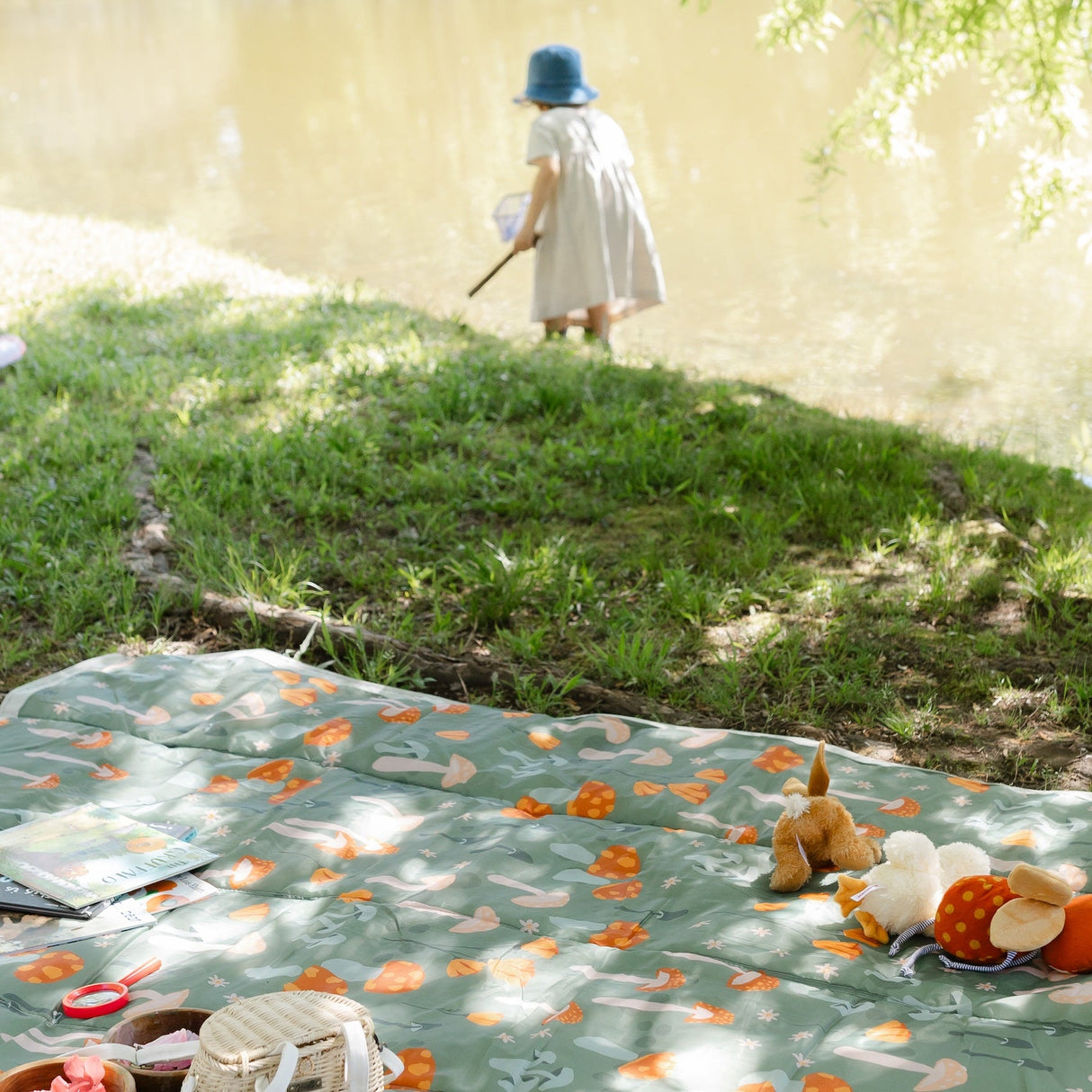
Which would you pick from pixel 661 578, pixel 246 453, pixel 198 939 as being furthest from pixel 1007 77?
pixel 198 939

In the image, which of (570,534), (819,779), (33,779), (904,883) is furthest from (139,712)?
(904,883)

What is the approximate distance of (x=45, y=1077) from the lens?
5.20 feet

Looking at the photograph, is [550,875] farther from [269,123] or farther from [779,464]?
[269,123]

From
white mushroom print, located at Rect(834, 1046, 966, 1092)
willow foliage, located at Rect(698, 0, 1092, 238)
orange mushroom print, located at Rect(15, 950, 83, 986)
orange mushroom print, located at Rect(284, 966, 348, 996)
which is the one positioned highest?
willow foliage, located at Rect(698, 0, 1092, 238)

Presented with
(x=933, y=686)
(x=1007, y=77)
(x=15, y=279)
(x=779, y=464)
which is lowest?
(x=933, y=686)

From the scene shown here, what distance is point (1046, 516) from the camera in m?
4.01

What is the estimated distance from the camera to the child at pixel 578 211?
586cm

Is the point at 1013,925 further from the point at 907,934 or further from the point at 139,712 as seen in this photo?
the point at 139,712

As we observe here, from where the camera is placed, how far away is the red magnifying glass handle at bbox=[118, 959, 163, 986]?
199 centimetres

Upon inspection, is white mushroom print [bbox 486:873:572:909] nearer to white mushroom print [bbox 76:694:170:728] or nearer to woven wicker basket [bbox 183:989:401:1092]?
woven wicker basket [bbox 183:989:401:1092]

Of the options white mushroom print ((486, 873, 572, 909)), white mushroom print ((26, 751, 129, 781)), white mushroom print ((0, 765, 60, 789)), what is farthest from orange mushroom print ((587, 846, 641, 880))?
white mushroom print ((0, 765, 60, 789))

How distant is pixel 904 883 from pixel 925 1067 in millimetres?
403

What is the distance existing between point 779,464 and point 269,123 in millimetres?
11675

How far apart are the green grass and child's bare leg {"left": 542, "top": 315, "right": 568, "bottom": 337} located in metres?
0.68
